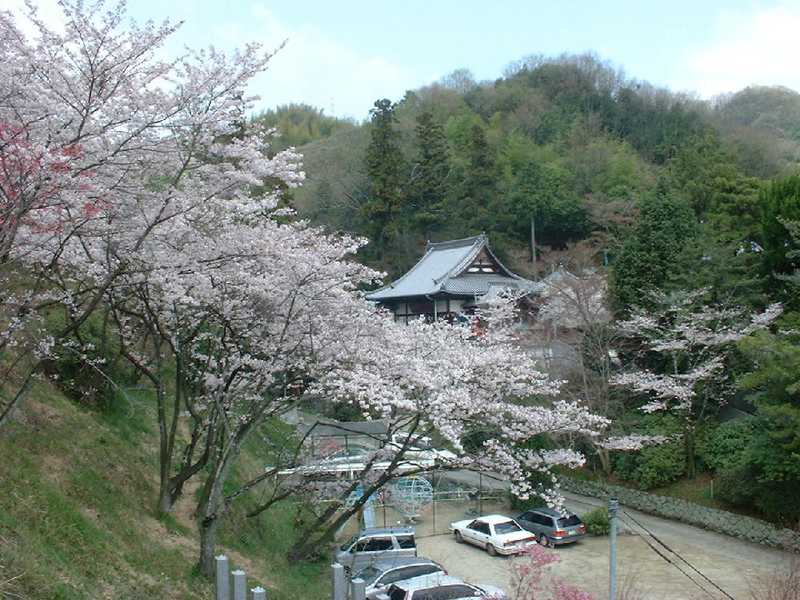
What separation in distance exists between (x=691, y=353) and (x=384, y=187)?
64.6 feet

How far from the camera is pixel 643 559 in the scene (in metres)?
14.0

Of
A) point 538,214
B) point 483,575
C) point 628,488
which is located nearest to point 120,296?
point 483,575

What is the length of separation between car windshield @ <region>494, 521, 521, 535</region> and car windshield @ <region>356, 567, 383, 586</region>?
11.1 ft

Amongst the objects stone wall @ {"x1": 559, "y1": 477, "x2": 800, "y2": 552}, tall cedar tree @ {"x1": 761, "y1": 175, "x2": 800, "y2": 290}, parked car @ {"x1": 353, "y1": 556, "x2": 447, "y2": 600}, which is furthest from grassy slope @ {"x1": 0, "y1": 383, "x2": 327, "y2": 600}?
tall cedar tree @ {"x1": 761, "y1": 175, "x2": 800, "y2": 290}

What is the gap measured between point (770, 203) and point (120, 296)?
1629 cm

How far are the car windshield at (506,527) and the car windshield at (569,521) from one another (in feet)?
3.09

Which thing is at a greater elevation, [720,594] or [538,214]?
[538,214]

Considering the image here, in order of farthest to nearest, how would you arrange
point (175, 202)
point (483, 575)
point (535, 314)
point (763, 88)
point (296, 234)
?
point (763, 88)
point (535, 314)
point (483, 575)
point (296, 234)
point (175, 202)

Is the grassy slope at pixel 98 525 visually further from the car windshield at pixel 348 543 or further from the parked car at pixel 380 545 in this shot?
the car windshield at pixel 348 543

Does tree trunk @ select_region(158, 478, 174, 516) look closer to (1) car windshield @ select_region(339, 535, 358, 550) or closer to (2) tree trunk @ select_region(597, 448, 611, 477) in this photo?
(1) car windshield @ select_region(339, 535, 358, 550)

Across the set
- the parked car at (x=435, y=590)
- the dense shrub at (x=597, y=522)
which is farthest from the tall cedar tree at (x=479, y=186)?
the parked car at (x=435, y=590)

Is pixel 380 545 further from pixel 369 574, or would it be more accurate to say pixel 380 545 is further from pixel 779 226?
pixel 779 226

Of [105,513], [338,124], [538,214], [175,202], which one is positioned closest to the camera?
[175,202]

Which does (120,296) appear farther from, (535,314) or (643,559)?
Answer: (535,314)
